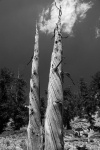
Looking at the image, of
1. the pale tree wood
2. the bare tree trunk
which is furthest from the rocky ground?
→ the pale tree wood

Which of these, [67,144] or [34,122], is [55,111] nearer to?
[34,122]

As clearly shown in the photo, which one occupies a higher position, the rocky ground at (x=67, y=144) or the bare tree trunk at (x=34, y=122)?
the bare tree trunk at (x=34, y=122)

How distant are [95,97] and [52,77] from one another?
3751 centimetres

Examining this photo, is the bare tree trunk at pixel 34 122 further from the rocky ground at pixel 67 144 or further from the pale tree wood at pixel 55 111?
the rocky ground at pixel 67 144

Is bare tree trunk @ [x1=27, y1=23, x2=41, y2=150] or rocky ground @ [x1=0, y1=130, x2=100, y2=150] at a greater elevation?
bare tree trunk @ [x1=27, y1=23, x2=41, y2=150]

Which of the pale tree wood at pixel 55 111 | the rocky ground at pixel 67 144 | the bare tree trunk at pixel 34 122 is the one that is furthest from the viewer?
the rocky ground at pixel 67 144

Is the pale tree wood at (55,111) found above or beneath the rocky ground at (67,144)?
above

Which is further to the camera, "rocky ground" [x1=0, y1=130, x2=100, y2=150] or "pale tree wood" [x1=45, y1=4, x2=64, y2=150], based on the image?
"rocky ground" [x1=0, y1=130, x2=100, y2=150]

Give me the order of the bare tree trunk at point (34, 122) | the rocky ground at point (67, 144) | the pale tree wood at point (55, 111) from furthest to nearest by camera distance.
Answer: the rocky ground at point (67, 144) < the bare tree trunk at point (34, 122) < the pale tree wood at point (55, 111)

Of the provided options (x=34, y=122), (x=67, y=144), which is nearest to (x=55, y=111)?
(x=34, y=122)

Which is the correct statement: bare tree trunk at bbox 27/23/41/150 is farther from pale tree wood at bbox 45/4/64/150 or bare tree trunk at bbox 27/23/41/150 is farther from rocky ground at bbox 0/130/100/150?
rocky ground at bbox 0/130/100/150

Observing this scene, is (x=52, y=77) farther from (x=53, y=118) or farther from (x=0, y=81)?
(x=0, y=81)

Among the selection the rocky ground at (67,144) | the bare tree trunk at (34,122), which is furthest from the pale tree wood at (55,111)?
the rocky ground at (67,144)

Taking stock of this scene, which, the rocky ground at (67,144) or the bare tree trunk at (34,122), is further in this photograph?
the rocky ground at (67,144)
